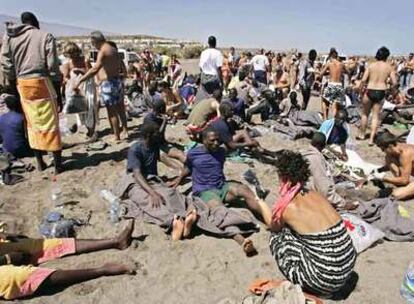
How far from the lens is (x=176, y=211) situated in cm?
489

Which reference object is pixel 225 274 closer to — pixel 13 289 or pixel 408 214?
pixel 13 289

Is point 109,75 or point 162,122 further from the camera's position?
point 109,75

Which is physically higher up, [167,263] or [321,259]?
[321,259]

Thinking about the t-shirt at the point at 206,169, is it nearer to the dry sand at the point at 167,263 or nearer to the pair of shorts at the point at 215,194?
the pair of shorts at the point at 215,194

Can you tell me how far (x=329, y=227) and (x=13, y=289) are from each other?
2452mm

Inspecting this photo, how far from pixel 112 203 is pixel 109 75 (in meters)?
2.63

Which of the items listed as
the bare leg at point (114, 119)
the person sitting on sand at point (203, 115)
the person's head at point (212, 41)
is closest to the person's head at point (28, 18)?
the bare leg at point (114, 119)

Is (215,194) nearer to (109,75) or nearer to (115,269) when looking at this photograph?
Result: (115,269)

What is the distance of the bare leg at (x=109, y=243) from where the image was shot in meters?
4.31

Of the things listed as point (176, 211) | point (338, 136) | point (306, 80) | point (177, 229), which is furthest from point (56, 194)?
point (306, 80)

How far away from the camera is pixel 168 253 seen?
4.43 m

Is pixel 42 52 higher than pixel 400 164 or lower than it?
higher

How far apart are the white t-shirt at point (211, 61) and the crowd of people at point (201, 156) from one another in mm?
21

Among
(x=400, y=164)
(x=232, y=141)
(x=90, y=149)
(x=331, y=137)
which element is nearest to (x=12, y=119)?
(x=90, y=149)
